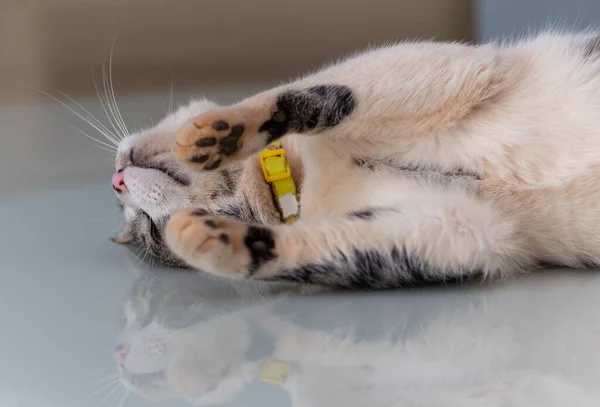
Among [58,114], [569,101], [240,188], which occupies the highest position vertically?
[569,101]

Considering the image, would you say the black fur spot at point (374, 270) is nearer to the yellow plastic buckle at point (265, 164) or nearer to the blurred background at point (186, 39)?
the yellow plastic buckle at point (265, 164)

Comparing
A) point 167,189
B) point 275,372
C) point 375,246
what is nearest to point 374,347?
point 275,372

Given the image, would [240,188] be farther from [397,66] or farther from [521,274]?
[521,274]

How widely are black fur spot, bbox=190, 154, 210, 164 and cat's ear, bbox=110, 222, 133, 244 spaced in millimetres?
549

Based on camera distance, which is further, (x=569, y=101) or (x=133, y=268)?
(x=133, y=268)

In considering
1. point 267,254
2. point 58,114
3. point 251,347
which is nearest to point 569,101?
point 267,254

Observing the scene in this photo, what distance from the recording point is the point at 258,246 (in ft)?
4.34

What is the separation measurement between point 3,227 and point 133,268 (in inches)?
19.1

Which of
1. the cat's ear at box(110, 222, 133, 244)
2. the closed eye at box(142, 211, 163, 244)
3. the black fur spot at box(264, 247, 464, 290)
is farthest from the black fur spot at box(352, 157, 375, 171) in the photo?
the cat's ear at box(110, 222, 133, 244)

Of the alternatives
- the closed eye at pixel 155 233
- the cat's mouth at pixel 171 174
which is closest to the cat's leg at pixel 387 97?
the cat's mouth at pixel 171 174

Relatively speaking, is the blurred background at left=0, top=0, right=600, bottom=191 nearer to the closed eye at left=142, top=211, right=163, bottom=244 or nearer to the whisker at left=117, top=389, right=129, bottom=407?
the closed eye at left=142, top=211, right=163, bottom=244

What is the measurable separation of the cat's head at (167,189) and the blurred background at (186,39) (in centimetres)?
157

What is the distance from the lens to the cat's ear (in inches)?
72.1

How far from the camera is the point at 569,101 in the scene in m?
1.52
